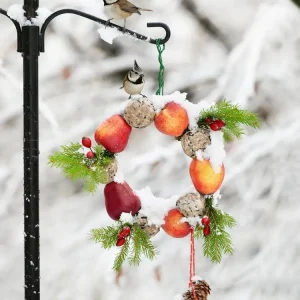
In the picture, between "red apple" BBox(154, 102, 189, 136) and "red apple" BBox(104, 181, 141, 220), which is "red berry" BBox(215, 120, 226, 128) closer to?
"red apple" BBox(154, 102, 189, 136)

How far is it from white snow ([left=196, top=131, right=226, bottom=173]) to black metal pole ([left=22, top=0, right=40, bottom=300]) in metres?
0.22

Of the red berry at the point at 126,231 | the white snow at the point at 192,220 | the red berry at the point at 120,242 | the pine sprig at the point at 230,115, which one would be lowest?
the red berry at the point at 120,242

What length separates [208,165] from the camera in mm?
705

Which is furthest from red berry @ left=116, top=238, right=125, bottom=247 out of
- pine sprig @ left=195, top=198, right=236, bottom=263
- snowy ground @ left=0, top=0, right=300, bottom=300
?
snowy ground @ left=0, top=0, right=300, bottom=300

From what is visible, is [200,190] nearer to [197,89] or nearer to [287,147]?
[197,89]

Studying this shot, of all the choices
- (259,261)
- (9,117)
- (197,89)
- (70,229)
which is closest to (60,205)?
(70,229)

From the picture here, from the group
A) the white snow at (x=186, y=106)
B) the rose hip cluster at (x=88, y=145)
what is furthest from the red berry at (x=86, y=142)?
the white snow at (x=186, y=106)

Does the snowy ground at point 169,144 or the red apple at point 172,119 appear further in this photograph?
the snowy ground at point 169,144

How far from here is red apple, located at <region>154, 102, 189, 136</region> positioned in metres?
0.70

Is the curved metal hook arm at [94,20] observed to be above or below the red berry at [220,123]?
above

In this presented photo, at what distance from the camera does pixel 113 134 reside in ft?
2.33

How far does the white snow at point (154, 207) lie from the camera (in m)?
0.74

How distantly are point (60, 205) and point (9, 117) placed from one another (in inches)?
9.0

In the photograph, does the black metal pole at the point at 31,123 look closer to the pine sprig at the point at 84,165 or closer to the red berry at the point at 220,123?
the pine sprig at the point at 84,165
